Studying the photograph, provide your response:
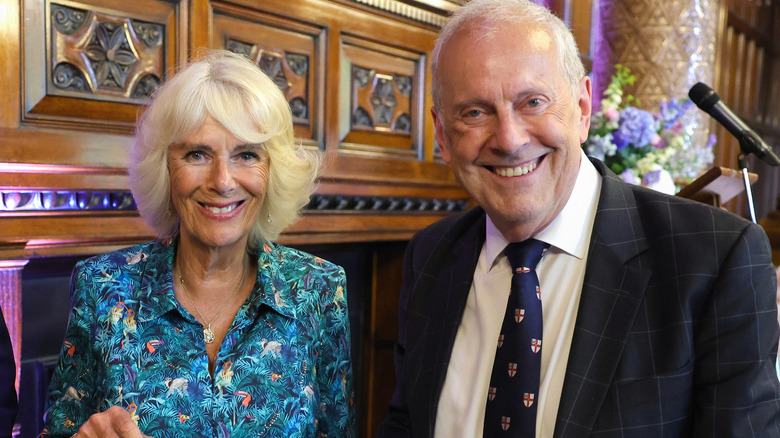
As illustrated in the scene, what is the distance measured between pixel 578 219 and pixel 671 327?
0.30 m

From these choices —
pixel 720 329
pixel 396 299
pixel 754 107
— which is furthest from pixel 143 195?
pixel 754 107

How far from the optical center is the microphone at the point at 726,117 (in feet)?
7.50

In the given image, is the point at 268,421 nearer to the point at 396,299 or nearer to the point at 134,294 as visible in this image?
the point at 134,294

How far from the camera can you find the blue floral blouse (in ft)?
5.24

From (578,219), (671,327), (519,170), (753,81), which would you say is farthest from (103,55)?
(753,81)

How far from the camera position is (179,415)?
158 centimetres

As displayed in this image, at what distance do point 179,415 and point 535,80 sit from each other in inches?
41.1

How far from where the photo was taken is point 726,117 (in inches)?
91.0

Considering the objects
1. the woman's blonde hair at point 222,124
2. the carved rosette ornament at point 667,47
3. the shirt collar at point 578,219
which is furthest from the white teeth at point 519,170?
the carved rosette ornament at point 667,47

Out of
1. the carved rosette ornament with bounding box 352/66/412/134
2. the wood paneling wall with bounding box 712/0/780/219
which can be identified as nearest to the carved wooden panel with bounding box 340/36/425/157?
the carved rosette ornament with bounding box 352/66/412/134

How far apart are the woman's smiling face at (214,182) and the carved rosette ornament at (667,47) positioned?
3.11 metres

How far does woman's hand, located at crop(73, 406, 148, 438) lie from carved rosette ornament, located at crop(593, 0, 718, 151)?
3.66m

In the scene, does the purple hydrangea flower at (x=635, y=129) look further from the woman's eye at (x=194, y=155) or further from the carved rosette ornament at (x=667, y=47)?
→ the woman's eye at (x=194, y=155)

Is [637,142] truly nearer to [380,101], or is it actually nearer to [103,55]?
[380,101]
